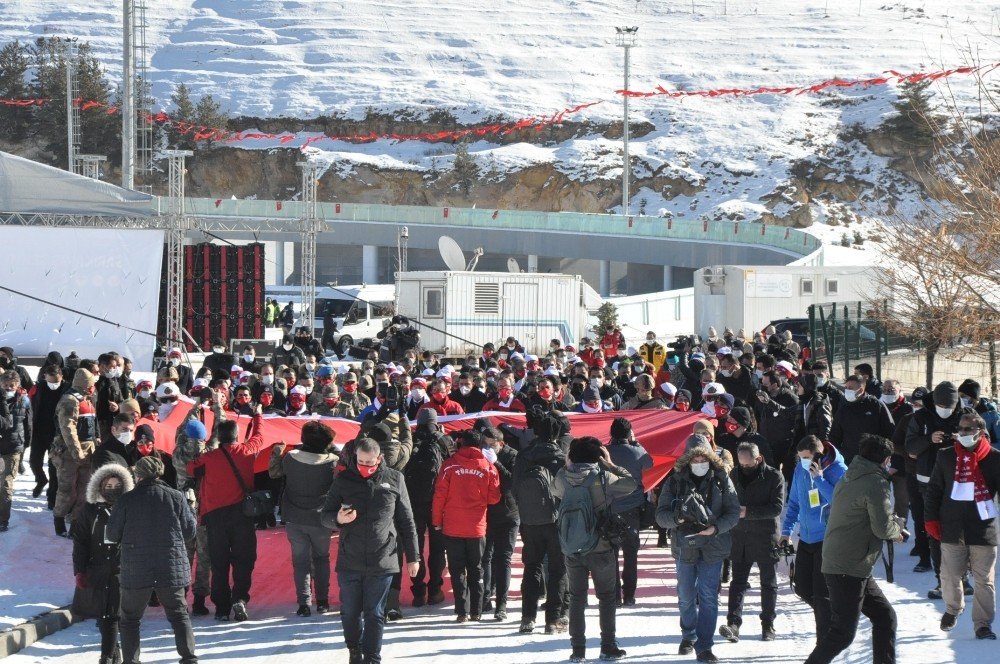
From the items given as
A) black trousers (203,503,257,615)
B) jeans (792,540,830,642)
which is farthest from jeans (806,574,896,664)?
black trousers (203,503,257,615)

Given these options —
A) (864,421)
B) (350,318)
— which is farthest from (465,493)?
(350,318)

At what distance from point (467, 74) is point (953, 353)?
90.4 metres

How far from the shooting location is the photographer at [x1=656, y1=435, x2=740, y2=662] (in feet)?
29.2

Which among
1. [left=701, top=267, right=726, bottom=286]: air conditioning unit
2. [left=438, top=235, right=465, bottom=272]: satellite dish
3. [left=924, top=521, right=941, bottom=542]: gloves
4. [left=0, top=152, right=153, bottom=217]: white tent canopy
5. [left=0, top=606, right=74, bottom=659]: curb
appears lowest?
[left=0, top=606, right=74, bottom=659]: curb

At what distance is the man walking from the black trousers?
1711 millimetres

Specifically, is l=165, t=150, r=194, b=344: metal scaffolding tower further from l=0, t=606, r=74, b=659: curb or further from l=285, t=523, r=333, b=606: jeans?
l=285, t=523, r=333, b=606: jeans

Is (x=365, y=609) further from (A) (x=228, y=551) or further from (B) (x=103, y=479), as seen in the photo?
(A) (x=228, y=551)

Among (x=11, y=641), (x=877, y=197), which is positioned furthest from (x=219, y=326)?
(x=877, y=197)

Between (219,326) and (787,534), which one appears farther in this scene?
(219,326)

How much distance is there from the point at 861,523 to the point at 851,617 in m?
0.55

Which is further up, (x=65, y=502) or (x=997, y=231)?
(x=997, y=231)

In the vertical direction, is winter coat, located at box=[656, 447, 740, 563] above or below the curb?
above

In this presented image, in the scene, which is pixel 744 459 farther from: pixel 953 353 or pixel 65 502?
pixel 953 353

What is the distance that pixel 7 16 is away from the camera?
125 meters
